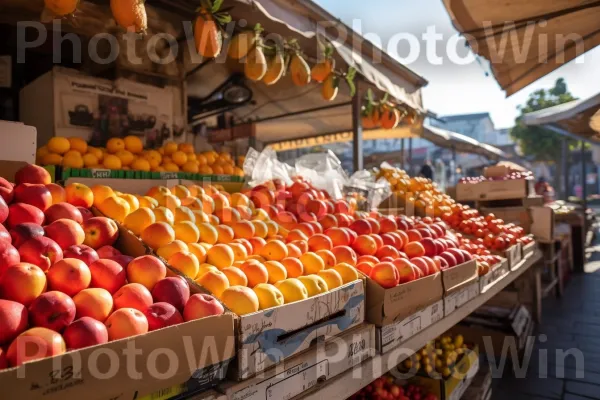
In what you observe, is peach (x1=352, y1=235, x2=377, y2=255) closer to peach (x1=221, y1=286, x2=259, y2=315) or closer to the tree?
peach (x1=221, y1=286, x2=259, y2=315)

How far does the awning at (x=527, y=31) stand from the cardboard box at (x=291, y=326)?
2433 millimetres

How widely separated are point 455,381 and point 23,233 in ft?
8.42

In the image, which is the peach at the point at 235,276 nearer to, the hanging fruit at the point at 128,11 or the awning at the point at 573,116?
the hanging fruit at the point at 128,11

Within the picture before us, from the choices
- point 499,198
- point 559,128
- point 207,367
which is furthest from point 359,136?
point 559,128

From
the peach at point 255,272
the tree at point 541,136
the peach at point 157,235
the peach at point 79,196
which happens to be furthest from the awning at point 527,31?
the tree at point 541,136

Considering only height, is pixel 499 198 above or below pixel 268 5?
below

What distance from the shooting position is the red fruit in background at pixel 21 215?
138 centimetres

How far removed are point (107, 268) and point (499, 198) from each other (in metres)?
5.40

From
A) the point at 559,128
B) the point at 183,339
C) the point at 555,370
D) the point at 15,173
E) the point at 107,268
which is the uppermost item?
the point at 559,128

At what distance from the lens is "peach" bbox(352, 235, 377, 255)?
7.20 ft

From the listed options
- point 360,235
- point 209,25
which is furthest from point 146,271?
point 209,25

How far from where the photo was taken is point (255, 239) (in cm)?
193

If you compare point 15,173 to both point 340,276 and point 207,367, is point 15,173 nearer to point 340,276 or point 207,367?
point 207,367

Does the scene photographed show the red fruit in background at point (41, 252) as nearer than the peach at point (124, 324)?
No
